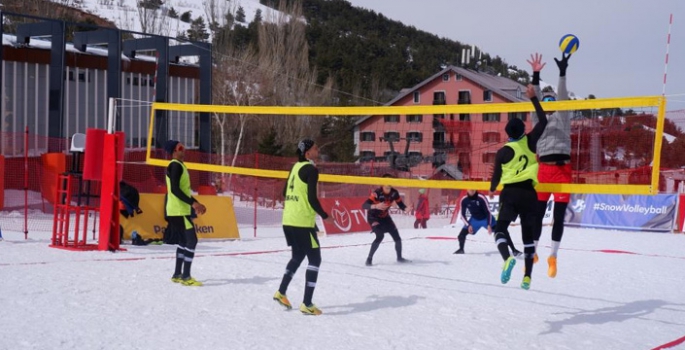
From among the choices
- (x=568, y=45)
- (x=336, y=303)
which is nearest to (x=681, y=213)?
(x=568, y=45)

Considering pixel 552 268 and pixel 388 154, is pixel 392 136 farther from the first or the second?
pixel 552 268

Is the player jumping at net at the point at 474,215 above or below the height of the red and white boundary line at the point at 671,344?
above

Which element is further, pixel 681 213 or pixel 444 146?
pixel 681 213

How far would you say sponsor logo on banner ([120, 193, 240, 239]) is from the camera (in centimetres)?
1485

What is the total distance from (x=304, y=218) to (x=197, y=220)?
8.71 metres

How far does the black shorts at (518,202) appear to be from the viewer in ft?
25.3

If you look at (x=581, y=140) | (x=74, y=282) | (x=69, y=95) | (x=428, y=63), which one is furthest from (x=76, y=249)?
(x=428, y=63)

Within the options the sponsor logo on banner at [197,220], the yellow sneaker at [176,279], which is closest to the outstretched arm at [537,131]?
the yellow sneaker at [176,279]

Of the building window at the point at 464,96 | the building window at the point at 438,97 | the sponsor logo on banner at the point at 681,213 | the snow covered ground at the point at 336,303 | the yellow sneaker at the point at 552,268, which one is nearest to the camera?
the snow covered ground at the point at 336,303

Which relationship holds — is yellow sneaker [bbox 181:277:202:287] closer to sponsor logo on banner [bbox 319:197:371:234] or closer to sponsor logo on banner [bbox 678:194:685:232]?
sponsor logo on banner [bbox 319:197:371:234]

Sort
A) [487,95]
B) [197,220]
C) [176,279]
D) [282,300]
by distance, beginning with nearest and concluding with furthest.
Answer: [282,300]
[176,279]
[197,220]
[487,95]

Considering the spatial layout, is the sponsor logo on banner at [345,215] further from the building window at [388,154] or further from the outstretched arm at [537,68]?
the outstretched arm at [537,68]

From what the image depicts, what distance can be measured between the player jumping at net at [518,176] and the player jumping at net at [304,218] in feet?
6.53

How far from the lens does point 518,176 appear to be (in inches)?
303
